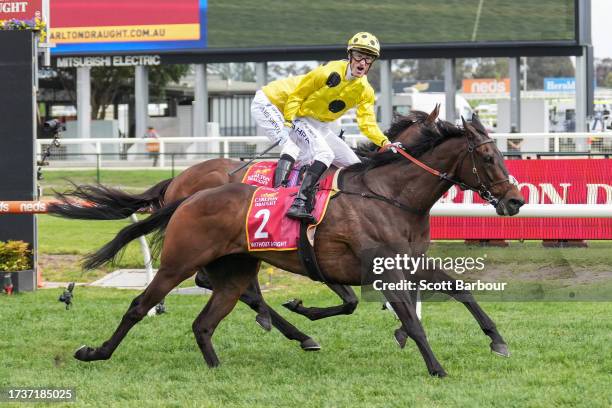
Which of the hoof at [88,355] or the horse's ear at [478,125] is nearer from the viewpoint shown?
the horse's ear at [478,125]

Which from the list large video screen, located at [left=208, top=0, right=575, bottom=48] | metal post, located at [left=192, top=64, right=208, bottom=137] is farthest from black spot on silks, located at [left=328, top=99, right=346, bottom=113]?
metal post, located at [left=192, top=64, right=208, bottom=137]

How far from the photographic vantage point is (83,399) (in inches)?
209

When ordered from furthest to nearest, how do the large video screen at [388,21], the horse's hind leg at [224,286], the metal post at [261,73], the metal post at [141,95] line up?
the metal post at [141,95] → the metal post at [261,73] → the large video screen at [388,21] → the horse's hind leg at [224,286]

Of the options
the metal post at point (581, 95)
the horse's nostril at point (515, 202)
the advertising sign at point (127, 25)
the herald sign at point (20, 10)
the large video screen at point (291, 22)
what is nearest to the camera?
the horse's nostril at point (515, 202)

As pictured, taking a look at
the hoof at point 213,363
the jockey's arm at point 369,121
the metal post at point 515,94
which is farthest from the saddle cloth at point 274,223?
the metal post at point 515,94

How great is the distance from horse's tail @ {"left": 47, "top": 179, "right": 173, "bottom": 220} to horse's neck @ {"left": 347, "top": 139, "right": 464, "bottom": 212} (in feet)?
5.95

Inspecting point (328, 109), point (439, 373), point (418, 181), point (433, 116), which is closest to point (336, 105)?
point (328, 109)

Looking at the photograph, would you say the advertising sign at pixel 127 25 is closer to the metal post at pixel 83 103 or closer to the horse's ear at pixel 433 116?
the metal post at pixel 83 103

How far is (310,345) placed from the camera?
265 inches

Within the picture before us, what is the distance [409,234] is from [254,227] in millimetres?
914

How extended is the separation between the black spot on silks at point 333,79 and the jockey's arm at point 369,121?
0.23 m

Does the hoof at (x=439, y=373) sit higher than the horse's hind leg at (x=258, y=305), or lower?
lower

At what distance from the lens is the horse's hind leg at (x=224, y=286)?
252 inches

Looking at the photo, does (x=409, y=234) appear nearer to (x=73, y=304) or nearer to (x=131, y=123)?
(x=73, y=304)
